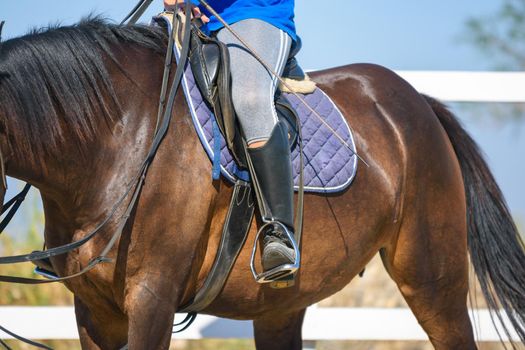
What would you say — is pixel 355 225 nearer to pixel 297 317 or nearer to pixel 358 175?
pixel 358 175

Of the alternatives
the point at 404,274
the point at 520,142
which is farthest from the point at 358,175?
the point at 520,142

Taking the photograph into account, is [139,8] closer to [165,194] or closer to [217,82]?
[217,82]

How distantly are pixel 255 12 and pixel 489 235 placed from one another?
5.96ft

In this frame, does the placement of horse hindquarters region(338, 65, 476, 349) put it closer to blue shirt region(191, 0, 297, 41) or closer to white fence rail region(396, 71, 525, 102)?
blue shirt region(191, 0, 297, 41)

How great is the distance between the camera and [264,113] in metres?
3.42

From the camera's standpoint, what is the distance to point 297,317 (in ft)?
14.4

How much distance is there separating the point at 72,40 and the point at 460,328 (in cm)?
240

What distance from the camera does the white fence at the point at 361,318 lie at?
494 centimetres

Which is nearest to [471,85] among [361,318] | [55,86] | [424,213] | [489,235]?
[489,235]

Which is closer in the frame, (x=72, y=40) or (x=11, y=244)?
(x=72, y=40)

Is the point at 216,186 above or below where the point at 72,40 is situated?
below

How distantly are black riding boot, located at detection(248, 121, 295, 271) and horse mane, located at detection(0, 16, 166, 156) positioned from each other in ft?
2.02

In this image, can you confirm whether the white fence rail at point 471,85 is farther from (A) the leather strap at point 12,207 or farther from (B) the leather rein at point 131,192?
(A) the leather strap at point 12,207

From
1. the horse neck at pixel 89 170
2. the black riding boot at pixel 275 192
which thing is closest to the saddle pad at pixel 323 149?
the black riding boot at pixel 275 192
